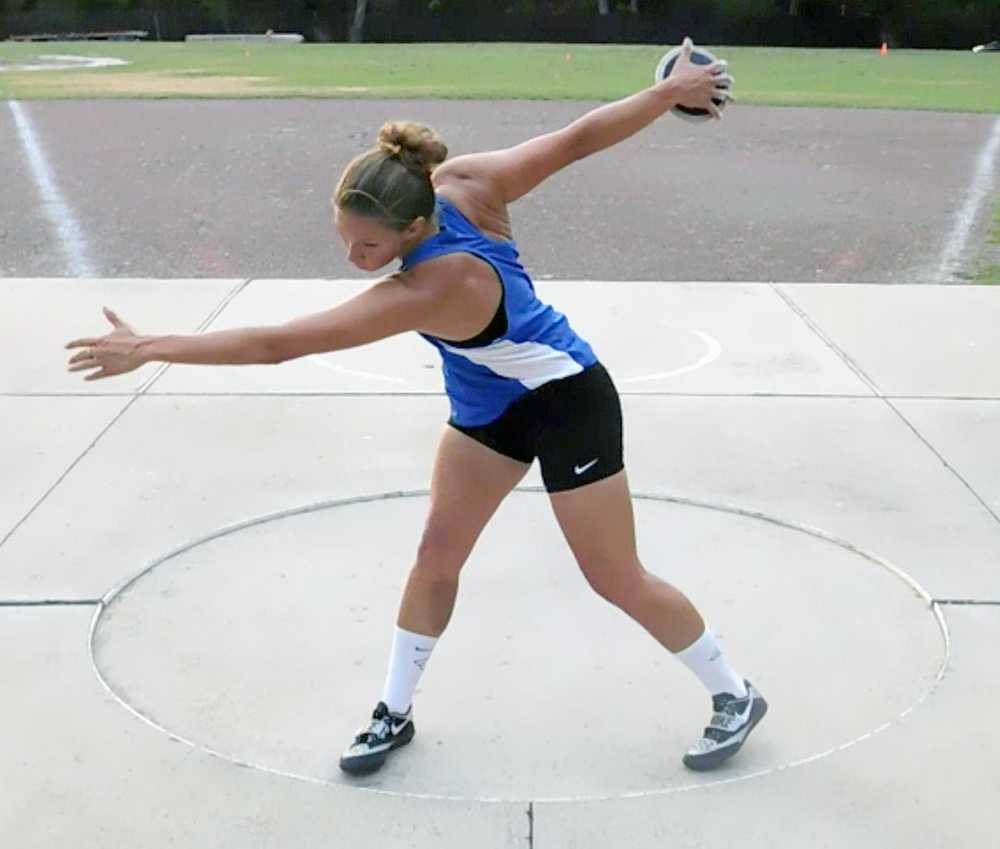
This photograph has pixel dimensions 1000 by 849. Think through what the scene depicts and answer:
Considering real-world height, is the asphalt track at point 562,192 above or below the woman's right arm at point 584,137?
below

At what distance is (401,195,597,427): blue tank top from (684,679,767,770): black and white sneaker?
0.96 m

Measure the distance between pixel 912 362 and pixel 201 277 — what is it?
4994mm

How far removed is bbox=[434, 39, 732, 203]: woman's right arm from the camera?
11.3ft

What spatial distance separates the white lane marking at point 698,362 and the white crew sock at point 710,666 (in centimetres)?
353

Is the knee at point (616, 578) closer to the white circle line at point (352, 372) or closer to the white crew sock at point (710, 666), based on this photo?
the white crew sock at point (710, 666)

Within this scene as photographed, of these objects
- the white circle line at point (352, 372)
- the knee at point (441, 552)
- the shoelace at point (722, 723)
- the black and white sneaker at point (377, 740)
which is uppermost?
the knee at point (441, 552)

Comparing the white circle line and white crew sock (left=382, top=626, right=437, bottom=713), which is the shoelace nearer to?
white crew sock (left=382, top=626, right=437, bottom=713)

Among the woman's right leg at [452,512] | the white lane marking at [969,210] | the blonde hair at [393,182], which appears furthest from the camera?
the white lane marking at [969,210]

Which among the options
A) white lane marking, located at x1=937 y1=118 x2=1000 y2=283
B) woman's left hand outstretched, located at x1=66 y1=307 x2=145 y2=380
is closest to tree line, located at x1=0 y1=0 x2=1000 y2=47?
white lane marking, located at x1=937 y1=118 x2=1000 y2=283

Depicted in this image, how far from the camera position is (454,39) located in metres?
49.6

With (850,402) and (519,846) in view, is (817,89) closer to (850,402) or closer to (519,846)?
(850,402)

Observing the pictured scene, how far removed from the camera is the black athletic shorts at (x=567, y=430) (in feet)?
11.0

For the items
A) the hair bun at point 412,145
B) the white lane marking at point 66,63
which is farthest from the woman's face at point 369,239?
the white lane marking at point 66,63

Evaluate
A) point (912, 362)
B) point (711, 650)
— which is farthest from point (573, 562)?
point (912, 362)
